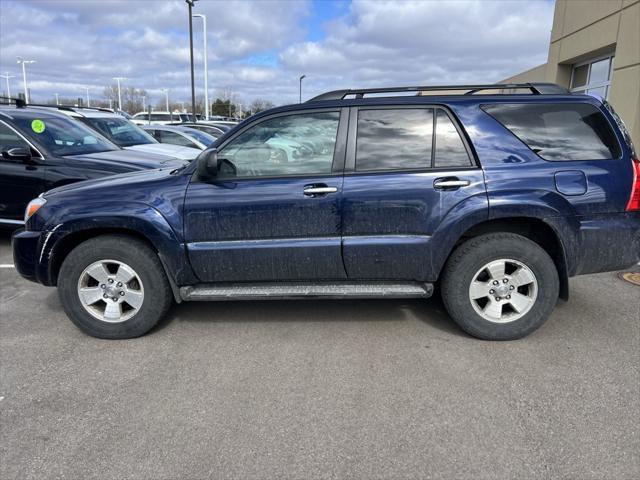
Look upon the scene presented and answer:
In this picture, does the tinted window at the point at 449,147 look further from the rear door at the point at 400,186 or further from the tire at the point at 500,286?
the tire at the point at 500,286

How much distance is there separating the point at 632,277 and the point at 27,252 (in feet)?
19.3

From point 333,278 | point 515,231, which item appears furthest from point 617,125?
point 333,278

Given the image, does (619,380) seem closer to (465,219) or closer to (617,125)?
(465,219)

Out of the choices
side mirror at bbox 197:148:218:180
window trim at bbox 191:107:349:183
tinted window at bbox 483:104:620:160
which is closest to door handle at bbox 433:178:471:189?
tinted window at bbox 483:104:620:160

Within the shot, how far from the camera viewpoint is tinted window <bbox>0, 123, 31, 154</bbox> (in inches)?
248

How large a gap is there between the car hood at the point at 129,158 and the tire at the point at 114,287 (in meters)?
2.44

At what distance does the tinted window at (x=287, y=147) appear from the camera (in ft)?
11.8

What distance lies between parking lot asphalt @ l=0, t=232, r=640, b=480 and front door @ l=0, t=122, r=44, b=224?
250 cm

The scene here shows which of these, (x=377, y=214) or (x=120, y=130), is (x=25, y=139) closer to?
(x=120, y=130)

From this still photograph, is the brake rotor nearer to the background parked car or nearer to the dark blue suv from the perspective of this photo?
the dark blue suv

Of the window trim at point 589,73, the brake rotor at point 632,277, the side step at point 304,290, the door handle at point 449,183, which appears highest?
the window trim at point 589,73

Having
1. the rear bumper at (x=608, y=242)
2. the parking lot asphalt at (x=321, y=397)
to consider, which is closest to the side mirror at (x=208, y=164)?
the parking lot asphalt at (x=321, y=397)

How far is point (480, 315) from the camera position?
3.62m

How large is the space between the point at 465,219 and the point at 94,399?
2.75 metres
